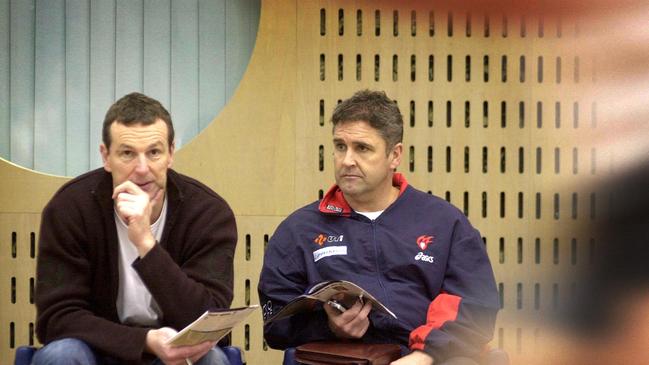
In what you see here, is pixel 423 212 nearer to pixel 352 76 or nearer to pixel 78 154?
pixel 352 76

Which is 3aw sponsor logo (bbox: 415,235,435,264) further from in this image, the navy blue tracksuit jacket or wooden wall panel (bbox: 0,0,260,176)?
wooden wall panel (bbox: 0,0,260,176)

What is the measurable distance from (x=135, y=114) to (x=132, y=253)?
0.38 metres

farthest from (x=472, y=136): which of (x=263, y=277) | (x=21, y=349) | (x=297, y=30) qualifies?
(x=21, y=349)

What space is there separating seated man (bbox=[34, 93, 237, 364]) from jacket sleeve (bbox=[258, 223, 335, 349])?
0.44ft

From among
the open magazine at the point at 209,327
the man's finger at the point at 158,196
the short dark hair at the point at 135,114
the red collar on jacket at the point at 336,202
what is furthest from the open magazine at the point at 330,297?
the short dark hair at the point at 135,114

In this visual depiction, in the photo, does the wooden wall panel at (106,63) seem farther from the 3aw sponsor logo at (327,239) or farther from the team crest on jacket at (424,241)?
the team crest on jacket at (424,241)

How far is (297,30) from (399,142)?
3.90 feet

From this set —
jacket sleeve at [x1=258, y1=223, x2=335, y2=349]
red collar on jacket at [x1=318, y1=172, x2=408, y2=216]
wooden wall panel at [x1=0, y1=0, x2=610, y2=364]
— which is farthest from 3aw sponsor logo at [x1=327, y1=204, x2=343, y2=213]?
wooden wall panel at [x1=0, y1=0, x2=610, y2=364]

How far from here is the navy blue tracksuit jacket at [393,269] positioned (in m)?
2.84

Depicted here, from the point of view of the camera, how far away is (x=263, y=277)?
117 inches

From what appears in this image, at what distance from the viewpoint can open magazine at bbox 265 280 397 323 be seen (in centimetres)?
261

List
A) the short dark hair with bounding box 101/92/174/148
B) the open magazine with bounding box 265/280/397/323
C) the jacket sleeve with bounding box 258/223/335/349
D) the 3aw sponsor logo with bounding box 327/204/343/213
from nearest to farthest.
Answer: the open magazine with bounding box 265/280/397/323, the short dark hair with bounding box 101/92/174/148, the jacket sleeve with bounding box 258/223/335/349, the 3aw sponsor logo with bounding box 327/204/343/213

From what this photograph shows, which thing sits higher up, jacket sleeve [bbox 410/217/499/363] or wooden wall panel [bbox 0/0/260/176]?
wooden wall panel [bbox 0/0/260/176]

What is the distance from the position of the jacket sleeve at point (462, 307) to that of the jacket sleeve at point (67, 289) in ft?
2.52
